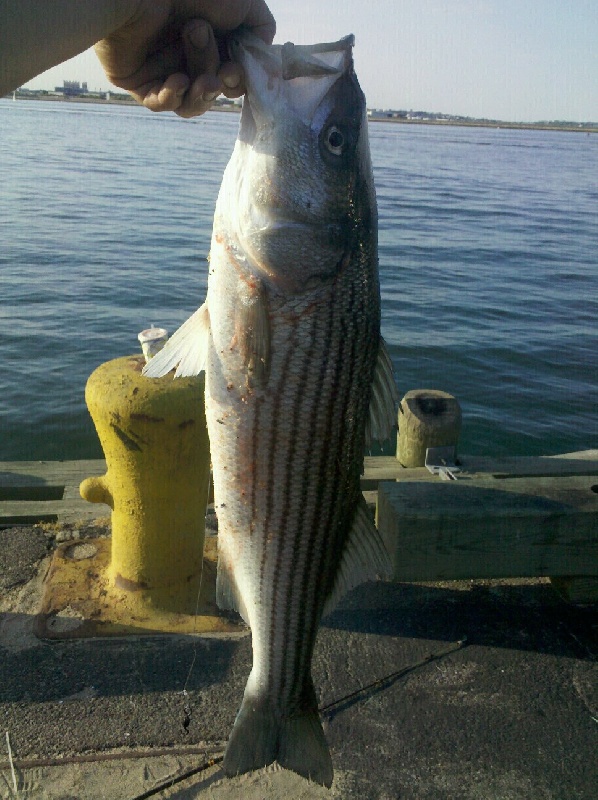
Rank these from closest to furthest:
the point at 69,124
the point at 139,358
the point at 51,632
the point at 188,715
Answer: the point at 188,715
the point at 51,632
the point at 139,358
the point at 69,124

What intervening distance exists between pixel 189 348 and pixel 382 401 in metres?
0.70

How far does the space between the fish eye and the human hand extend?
0.35 metres

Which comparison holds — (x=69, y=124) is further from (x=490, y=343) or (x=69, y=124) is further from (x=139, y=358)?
(x=139, y=358)

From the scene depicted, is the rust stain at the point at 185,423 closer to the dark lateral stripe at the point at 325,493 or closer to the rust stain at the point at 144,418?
the rust stain at the point at 144,418

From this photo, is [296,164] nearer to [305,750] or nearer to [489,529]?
[305,750]

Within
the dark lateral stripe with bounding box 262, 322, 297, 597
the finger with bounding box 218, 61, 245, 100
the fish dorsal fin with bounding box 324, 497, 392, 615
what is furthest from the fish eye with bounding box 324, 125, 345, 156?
the fish dorsal fin with bounding box 324, 497, 392, 615

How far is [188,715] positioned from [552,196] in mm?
37166

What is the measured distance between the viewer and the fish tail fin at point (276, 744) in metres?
2.84

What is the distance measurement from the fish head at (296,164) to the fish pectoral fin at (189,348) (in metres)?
0.29

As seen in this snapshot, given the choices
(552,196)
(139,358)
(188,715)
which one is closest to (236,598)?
(188,715)

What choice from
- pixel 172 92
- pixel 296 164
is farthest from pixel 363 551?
pixel 172 92

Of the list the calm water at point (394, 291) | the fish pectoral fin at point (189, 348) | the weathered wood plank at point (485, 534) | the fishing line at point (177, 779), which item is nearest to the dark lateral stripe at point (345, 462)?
the fish pectoral fin at point (189, 348)

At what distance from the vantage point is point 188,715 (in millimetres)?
3934

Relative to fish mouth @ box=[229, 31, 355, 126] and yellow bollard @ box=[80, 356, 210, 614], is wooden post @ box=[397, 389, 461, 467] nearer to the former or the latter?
yellow bollard @ box=[80, 356, 210, 614]
